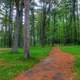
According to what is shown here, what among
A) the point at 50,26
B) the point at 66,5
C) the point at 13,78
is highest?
the point at 66,5

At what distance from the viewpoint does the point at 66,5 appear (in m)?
61.0

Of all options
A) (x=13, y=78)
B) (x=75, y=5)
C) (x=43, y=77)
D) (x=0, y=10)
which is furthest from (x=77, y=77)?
(x=75, y=5)

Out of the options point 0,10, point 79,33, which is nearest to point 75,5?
point 79,33

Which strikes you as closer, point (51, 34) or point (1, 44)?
point (51, 34)

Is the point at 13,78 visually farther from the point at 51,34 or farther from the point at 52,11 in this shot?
the point at 51,34

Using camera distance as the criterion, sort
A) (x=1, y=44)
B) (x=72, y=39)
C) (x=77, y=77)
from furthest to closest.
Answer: (x=1, y=44) < (x=72, y=39) < (x=77, y=77)

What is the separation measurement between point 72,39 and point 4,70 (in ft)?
165

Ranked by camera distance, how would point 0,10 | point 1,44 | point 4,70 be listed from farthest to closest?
point 1,44
point 0,10
point 4,70

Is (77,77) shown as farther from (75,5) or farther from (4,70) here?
(75,5)

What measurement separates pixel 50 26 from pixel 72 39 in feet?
27.2

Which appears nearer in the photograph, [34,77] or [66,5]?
[34,77]

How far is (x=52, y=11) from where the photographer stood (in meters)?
59.5

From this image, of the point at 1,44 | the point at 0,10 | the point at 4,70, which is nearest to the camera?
the point at 4,70

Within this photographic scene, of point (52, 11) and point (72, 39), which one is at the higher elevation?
point (52, 11)
